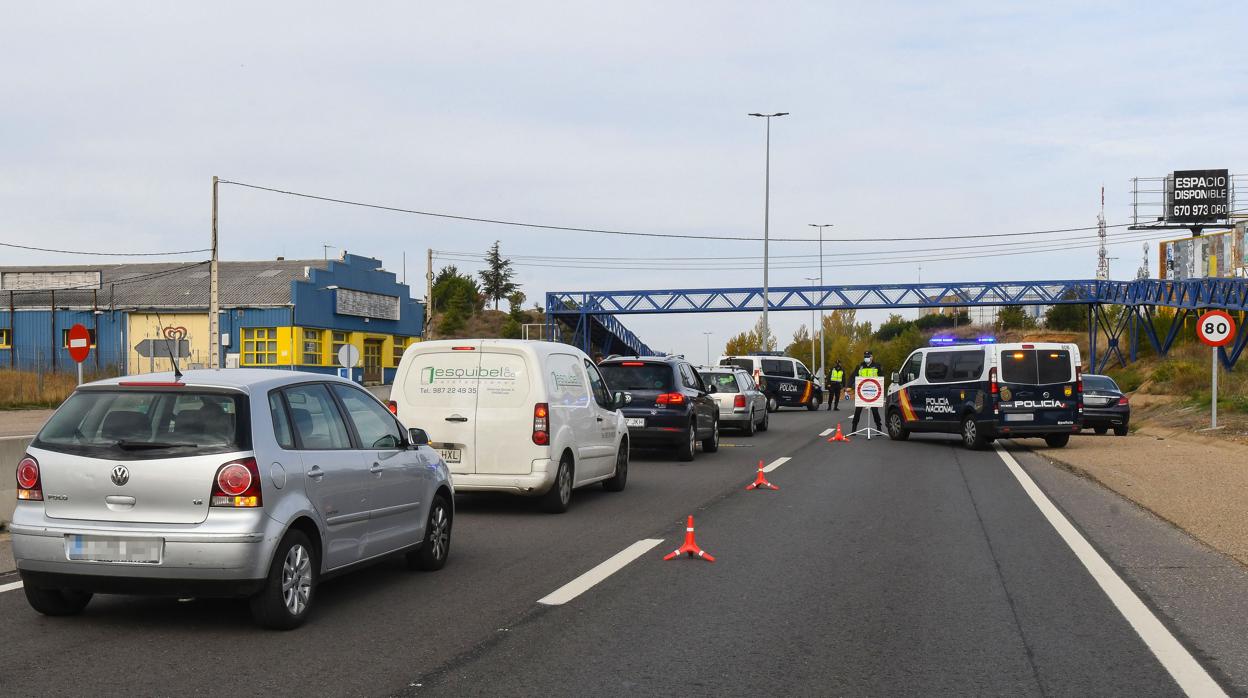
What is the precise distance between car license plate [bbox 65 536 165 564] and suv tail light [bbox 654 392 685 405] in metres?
13.6

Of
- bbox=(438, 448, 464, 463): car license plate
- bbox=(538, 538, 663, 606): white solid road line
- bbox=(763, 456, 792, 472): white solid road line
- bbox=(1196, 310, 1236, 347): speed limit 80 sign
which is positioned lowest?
bbox=(763, 456, 792, 472): white solid road line

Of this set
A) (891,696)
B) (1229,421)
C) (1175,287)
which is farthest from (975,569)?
(1175,287)

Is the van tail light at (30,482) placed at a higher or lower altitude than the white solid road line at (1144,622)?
higher

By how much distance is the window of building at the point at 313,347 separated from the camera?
61.8m

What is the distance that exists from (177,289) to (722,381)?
46.1 meters

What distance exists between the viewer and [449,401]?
1248cm

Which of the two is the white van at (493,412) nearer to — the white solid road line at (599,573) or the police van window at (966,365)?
the white solid road line at (599,573)

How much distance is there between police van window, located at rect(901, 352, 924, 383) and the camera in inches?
961

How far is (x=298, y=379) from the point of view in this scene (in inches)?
300

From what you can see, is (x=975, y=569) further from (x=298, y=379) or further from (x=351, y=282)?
(x=351, y=282)

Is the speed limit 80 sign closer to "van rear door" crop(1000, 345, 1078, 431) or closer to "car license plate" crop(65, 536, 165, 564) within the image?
"van rear door" crop(1000, 345, 1078, 431)

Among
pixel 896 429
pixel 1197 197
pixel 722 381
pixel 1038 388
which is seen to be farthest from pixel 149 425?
pixel 1197 197

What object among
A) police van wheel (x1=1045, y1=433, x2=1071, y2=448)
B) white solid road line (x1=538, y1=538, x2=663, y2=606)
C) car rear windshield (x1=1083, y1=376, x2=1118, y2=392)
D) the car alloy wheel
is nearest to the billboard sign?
car rear windshield (x1=1083, y1=376, x2=1118, y2=392)

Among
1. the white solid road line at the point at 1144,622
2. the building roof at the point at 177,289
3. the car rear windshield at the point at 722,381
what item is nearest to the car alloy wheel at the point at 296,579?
the white solid road line at the point at 1144,622
